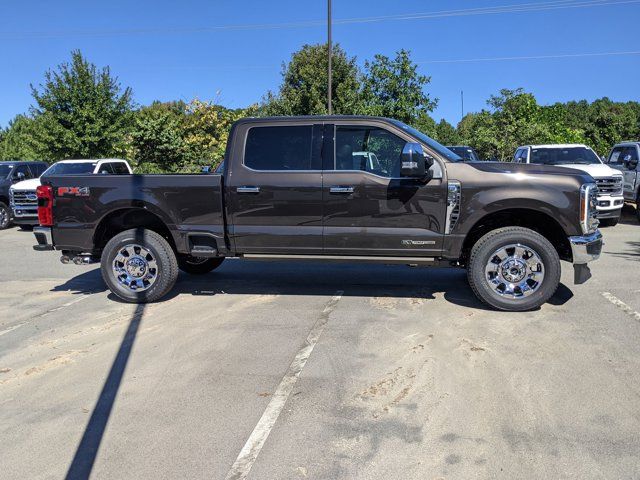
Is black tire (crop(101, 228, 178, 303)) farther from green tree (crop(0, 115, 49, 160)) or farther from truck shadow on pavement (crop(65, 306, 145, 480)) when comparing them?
green tree (crop(0, 115, 49, 160))

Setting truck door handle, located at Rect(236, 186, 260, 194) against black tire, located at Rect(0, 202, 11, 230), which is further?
black tire, located at Rect(0, 202, 11, 230)

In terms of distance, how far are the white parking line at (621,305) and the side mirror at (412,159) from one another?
2769 mm

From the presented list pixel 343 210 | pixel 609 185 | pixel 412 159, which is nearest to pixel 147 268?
pixel 343 210

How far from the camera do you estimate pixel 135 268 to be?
21.7 feet

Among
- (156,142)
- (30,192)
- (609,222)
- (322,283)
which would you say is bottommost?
(322,283)

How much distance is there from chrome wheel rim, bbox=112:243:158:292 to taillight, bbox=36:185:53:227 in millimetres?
965

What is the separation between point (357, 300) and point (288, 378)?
240 cm

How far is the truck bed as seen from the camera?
20.6ft

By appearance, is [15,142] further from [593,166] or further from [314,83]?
[593,166]

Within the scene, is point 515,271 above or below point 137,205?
below

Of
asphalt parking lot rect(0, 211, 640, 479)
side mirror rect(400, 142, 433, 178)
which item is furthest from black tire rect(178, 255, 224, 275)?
side mirror rect(400, 142, 433, 178)

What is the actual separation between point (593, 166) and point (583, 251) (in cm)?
863

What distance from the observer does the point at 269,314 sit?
6062mm

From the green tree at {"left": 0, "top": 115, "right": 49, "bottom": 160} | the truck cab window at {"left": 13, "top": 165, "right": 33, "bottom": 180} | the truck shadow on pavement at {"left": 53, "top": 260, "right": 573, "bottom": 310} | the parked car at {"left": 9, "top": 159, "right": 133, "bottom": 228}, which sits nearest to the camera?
the truck shadow on pavement at {"left": 53, "top": 260, "right": 573, "bottom": 310}
